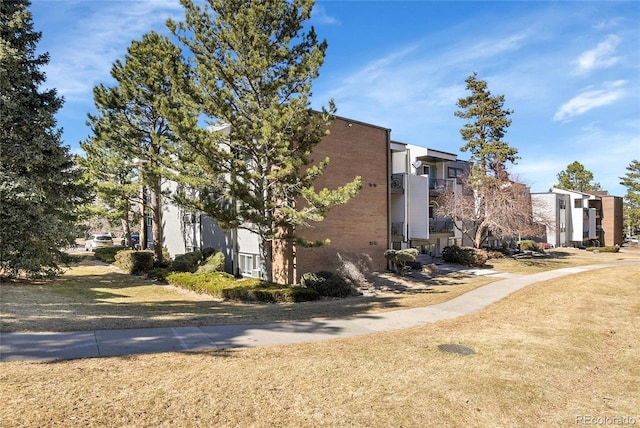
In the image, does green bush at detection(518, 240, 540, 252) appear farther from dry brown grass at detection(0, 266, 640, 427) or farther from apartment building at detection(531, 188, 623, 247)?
dry brown grass at detection(0, 266, 640, 427)

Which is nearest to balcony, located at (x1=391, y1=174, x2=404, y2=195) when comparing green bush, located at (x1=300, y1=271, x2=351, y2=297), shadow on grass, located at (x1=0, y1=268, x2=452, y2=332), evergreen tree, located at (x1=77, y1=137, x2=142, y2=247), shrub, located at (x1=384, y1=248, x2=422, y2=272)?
shrub, located at (x1=384, y1=248, x2=422, y2=272)

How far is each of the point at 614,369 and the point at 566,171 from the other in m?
90.7

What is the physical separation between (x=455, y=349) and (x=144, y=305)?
39.7 feet

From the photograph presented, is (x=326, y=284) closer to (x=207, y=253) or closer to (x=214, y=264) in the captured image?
(x=214, y=264)

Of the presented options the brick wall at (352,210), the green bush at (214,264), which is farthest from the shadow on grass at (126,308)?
the brick wall at (352,210)

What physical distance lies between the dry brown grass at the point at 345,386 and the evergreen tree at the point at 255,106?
980 centimetres

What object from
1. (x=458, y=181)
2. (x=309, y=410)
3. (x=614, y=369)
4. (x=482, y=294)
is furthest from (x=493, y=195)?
(x=309, y=410)

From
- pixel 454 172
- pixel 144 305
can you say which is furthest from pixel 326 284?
pixel 454 172

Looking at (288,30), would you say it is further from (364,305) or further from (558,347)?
(558,347)

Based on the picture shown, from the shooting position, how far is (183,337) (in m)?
9.15

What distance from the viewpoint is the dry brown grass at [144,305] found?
1072cm

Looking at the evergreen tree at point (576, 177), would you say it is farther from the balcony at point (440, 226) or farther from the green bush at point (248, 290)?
the green bush at point (248, 290)

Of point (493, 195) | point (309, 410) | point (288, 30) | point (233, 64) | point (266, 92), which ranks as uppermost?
point (288, 30)

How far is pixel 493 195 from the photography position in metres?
37.5
